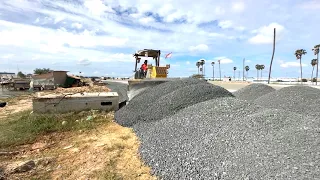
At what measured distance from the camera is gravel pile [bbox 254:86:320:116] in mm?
7736

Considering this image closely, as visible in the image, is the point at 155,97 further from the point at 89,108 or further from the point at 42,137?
the point at 42,137

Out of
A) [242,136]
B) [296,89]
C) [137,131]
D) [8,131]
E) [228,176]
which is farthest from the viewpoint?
[296,89]

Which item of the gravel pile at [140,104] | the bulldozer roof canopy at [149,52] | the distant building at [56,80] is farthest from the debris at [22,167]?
the distant building at [56,80]

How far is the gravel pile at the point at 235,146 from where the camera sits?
3861 mm

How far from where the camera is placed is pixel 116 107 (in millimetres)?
10750

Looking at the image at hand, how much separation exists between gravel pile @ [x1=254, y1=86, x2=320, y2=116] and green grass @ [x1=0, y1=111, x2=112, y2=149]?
5.20 m

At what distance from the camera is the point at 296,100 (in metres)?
8.40

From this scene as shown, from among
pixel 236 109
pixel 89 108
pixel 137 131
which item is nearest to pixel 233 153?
pixel 236 109

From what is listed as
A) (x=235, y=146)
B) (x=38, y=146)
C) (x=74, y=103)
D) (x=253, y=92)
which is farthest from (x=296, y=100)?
(x=74, y=103)

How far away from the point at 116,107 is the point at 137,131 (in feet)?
12.0

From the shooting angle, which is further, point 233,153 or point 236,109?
point 236,109

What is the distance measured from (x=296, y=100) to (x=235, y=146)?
4.68 meters

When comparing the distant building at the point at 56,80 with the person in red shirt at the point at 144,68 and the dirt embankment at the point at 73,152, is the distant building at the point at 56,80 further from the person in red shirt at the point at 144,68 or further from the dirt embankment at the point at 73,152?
the dirt embankment at the point at 73,152

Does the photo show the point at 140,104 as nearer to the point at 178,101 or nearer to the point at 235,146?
the point at 178,101
